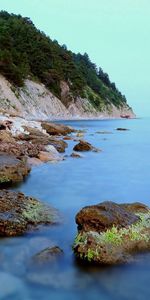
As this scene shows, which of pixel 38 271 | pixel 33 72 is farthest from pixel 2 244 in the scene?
pixel 33 72

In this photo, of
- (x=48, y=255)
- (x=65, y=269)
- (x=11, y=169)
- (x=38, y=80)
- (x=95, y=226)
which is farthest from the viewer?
(x=38, y=80)

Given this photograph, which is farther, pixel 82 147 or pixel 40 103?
pixel 40 103

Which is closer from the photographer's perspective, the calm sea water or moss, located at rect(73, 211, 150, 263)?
the calm sea water

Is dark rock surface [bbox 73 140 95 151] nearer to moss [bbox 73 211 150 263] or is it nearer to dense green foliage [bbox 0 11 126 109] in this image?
moss [bbox 73 211 150 263]

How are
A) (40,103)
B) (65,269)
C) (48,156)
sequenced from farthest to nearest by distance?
(40,103)
(48,156)
(65,269)

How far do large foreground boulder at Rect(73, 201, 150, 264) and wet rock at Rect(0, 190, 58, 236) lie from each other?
4.78ft

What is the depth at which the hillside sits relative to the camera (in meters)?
79.4

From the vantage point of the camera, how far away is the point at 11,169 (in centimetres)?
1814

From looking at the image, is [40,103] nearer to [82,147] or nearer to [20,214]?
[82,147]

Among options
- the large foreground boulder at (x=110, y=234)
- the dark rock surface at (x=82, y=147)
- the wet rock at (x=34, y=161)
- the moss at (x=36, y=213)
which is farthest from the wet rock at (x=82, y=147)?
the large foreground boulder at (x=110, y=234)

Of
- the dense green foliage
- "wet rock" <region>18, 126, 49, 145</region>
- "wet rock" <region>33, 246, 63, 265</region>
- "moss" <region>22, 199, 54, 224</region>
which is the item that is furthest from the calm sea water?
the dense green foliage

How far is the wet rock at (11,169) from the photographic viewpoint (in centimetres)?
1764

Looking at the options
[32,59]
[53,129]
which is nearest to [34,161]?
[53,129]

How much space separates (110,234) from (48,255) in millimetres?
1472
